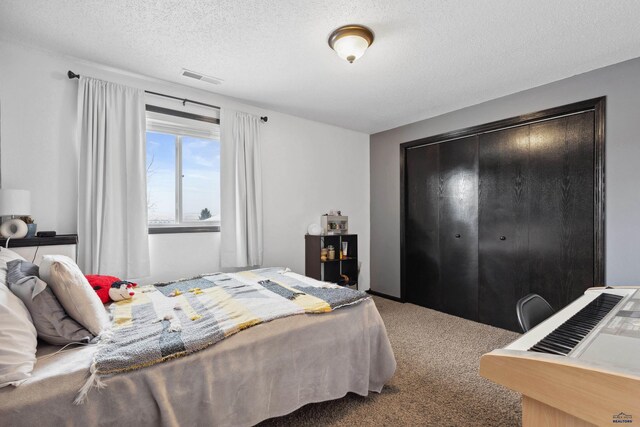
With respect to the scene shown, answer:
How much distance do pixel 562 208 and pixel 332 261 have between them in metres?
2.66

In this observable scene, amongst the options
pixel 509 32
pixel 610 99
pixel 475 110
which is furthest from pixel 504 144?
pixel 509 32

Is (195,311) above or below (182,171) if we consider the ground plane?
below

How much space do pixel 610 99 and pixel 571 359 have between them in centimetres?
286

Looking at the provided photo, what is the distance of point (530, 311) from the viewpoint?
166cm

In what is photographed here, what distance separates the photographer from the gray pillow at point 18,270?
143 cm

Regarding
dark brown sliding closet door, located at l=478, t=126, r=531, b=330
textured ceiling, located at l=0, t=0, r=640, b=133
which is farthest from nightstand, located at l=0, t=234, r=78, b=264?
dark brown sliding closet door, located at l=478, t=126, r=531, b=330

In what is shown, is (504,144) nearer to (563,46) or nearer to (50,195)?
(563,46)

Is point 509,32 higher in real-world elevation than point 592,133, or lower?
higher

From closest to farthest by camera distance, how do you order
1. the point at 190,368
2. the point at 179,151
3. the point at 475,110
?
1. the point at 190,368
2. the point at 179,151
3. the point at 475,110

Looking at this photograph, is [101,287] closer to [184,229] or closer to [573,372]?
[184,229]

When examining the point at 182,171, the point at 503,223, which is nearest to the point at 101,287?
the point at 182,171

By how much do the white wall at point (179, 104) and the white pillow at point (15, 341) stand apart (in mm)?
1489

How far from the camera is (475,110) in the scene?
3.49m

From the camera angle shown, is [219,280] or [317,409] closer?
[317,409]
